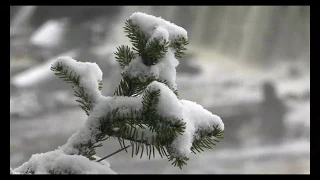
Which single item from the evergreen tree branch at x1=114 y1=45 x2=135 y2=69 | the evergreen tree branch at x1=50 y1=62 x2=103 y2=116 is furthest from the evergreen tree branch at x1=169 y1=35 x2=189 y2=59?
the evergreen tree branch at x1=50 y1=62 x2=103 y2=116

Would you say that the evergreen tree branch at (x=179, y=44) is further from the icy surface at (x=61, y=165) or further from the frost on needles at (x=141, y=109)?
the icy surface at (x=61, y=165)

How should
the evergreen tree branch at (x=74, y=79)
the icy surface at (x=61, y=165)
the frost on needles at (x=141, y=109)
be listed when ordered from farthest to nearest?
the evergreen tree branch at (x=74, y=79) → the frost on needles at (x=141, y=109) → the icy surface at (x=61, y=165)

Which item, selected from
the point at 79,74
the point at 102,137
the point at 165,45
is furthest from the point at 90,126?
the point at 165,45

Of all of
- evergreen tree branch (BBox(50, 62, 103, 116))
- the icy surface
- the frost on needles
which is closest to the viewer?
the icy surface

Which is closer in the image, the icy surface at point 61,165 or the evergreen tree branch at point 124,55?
the icy surface at point 61,165

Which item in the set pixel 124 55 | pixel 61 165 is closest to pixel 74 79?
pixel 124 55

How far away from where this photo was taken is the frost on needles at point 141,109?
0.98 m

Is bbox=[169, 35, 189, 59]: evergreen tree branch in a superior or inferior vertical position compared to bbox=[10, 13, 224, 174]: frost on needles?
superior

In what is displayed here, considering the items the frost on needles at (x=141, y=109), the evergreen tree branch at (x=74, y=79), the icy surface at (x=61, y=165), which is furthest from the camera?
the evergreen tree branch at (x=74, y=79)

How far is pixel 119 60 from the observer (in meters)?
1.21

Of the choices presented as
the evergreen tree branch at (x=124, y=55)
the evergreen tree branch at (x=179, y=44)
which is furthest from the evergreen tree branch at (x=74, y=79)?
the evergreen tree branch at (x=179, y=44)

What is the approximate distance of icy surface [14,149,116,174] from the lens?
84cm

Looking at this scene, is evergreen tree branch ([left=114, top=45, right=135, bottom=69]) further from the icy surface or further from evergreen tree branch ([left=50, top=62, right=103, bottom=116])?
the icy surface

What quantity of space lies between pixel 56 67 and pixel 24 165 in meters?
0.36
